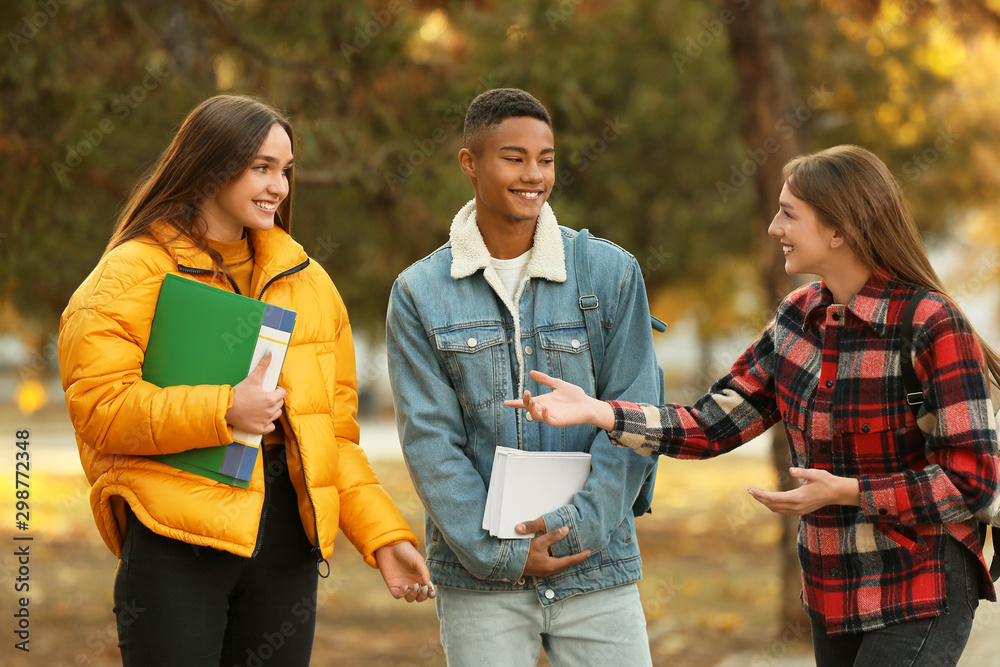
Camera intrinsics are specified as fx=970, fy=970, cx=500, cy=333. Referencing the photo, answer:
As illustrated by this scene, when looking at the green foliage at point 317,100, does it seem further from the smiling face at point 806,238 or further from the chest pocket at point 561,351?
the smiling face at point 806,238

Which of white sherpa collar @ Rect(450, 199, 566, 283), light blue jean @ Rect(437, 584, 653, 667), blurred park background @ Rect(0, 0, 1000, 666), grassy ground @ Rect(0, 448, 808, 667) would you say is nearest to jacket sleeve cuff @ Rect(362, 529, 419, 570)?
light blue jean @ Rect(437, 584, 653, 667)

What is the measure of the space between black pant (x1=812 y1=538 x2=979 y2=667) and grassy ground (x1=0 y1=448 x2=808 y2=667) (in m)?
3.77

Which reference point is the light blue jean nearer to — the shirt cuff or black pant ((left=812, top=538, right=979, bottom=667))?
the shirt cuff

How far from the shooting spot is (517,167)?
8.68 ft

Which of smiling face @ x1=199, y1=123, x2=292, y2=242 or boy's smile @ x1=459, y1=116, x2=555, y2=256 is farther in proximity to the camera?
boy's smile @ x1=459, y1=116, x2=555, y2=256

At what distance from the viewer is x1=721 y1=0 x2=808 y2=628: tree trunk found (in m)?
5.80

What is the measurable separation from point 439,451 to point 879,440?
1.10 m

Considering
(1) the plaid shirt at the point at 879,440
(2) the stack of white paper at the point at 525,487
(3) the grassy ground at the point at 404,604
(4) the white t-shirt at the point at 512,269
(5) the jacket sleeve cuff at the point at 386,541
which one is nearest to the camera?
(1) the plaid shirt at the point at 879,440

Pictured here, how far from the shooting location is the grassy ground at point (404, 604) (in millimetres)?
5957

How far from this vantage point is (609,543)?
267 cm

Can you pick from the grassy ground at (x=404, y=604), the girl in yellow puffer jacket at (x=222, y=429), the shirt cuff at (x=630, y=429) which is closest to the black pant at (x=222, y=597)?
the girl in yellow puffer jacket at (x=222, y=429)

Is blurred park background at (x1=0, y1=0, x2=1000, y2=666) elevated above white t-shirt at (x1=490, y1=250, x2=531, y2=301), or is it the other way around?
blurred park background at (x1=0, y1=0, x2=1000, y2=666)

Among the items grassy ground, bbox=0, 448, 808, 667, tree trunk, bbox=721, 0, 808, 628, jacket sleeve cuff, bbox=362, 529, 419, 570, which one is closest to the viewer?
jacket sleeve cuff, bbox=362, 529, 419, 570

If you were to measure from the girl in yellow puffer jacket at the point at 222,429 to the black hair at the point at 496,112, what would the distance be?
52 cm
